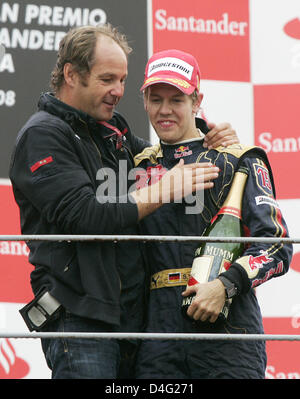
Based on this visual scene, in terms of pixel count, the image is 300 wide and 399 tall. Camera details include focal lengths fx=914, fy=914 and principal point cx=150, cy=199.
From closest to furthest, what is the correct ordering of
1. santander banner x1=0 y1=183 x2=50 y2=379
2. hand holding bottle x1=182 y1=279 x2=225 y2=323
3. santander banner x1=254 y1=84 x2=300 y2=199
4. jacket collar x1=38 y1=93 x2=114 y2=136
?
1. hand holding bottle x1=182 y1=279 x2=225 y2=323
2. jacket collar x1=38 y1=93 x2=114 y2=136
3. santander banner x1=0 y1=183 x2=50 y2=379
4. santander banner x1=254 y1=84 x2=300 y2=199

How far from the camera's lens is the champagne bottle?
7.97ft

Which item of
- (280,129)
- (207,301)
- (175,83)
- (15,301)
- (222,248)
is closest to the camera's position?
(207,301)

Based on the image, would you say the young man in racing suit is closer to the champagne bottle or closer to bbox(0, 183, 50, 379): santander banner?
the champagne bottle

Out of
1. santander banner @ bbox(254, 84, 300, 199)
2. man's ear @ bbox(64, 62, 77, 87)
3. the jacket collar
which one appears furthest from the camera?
santander banner @ bbox(254, 84, 300, 199)

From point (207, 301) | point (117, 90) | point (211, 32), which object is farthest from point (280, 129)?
point (207, 301)

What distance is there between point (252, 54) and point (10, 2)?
1.08 m

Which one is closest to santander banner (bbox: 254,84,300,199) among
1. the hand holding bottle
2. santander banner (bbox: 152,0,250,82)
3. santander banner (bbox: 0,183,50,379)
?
santander banner (bbox: 152,0,250,82)

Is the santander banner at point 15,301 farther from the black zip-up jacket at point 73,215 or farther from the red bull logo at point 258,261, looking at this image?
the red bull logo at point 258,261

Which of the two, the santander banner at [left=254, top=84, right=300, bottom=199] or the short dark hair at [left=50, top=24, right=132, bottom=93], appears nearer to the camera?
the short dark hair at [left=50, top=24, right=132, bottom=93]

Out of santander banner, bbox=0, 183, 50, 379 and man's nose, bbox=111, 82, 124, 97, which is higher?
man's nose, bbox=111, 82, 124, 97

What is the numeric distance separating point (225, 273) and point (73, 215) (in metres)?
0.43

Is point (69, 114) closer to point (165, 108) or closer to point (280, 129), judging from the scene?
point (165, 108)

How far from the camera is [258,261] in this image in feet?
7.99

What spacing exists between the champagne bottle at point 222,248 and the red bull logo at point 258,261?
0.07 m
